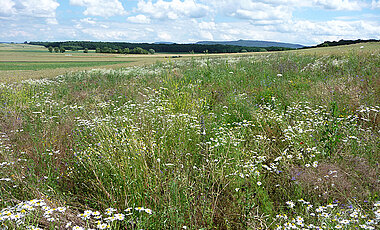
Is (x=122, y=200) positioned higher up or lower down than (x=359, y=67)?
lower down

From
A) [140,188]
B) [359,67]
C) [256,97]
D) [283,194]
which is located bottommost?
[283,194]

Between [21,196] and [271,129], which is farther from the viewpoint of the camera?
[271,129]

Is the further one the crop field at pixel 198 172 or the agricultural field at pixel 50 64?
the agricultural field at pixel 50 64

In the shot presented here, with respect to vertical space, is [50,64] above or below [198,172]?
above

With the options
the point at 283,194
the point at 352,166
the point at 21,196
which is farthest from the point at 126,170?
the point at 352,166

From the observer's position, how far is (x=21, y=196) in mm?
3150

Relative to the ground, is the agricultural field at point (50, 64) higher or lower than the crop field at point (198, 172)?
higher

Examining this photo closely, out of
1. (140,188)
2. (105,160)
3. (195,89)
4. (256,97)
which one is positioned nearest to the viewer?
(140,188)

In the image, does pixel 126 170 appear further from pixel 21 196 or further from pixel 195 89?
pixel 195 89

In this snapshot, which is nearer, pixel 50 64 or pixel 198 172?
pixel 198 172

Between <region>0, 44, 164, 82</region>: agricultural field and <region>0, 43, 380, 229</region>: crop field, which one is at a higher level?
<region>0, 44, 164, 82</region>: agricultural field

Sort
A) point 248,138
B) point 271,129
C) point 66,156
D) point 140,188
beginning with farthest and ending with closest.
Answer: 1. point 271,129
2. point 248,138
3. point 66,156
4. point 140,188

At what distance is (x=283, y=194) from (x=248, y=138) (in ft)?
4.35

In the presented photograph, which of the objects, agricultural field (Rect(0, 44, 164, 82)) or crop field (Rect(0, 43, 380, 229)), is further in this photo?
agricultural field (Rect(0, 44, 164, 82))
